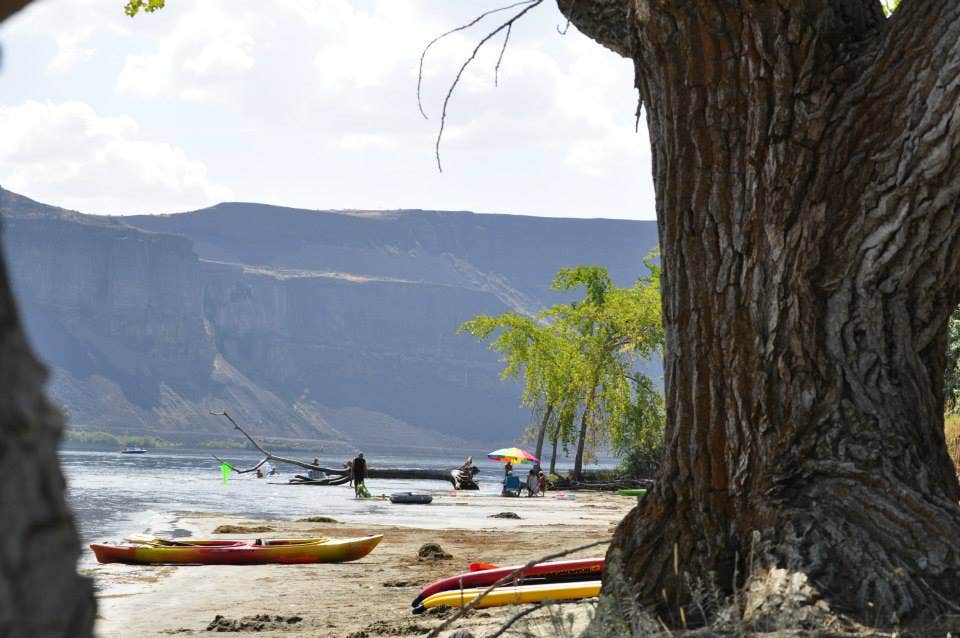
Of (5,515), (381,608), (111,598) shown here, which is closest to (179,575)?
(111,598)

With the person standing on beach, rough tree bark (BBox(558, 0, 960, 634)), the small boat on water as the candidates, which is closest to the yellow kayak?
rough tree bark (BBox(558, 0, 960, 634))

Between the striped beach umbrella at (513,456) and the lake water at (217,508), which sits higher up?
the striped beach umbrella at (513,456)

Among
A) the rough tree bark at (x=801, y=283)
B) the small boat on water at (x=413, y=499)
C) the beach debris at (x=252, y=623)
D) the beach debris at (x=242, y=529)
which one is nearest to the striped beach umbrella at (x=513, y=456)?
the small boat on water at (x=413, y=499)

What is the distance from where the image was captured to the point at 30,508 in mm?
934

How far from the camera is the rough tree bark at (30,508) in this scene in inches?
35.4

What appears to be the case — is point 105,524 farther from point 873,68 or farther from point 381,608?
point 873,68

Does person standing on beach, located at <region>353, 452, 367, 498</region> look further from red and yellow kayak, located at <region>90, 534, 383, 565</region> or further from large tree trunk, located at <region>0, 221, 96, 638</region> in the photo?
large tree trunk, located at <region>0, 221, 96, 638</region>

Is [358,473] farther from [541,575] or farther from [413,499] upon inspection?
[541,575]

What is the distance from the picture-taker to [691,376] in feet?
13.9

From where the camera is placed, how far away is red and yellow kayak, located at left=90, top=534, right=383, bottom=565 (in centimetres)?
1342

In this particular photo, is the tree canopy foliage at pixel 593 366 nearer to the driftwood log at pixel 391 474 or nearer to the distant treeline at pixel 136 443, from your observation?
the driftwood log at pixel 391 474

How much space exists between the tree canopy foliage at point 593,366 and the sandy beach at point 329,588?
2090cm

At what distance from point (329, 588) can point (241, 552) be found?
344 cm

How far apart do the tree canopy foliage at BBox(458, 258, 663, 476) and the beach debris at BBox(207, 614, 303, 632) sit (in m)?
33.5
